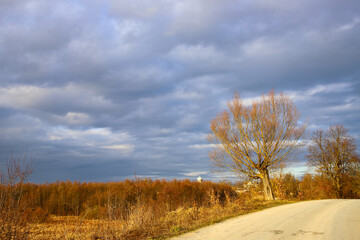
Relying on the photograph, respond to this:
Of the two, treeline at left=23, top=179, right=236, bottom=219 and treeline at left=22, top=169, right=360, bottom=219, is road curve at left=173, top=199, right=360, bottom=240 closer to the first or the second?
treeline at left=22, top=169, right=360, bottom=219

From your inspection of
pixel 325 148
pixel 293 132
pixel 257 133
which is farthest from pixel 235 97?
pixel 325 148

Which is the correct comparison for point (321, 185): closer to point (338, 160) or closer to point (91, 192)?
point (338, 160)

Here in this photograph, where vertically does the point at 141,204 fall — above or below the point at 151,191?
above

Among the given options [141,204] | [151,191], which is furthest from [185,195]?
[141,204]

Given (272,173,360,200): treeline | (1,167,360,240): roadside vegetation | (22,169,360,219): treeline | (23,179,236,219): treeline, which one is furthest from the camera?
(272,173,360,200): treeline

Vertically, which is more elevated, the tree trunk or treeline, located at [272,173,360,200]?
the tree trunk

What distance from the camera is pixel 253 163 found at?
22.5 m

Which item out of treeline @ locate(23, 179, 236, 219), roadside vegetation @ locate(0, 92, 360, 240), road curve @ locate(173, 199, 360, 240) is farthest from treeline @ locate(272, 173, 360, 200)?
road curve @ locate(173, 199, 360, 240)

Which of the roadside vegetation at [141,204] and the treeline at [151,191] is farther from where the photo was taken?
the treeline at [151,191]

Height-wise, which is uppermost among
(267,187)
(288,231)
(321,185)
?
(267,187)

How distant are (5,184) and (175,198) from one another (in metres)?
21.9

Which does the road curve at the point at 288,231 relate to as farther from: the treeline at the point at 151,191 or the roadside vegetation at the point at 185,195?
the treeline at the point at 151,191

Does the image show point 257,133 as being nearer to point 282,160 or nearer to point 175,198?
point 282,160

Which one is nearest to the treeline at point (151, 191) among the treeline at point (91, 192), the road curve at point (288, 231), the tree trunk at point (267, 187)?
the treeline at point (91, 192)
